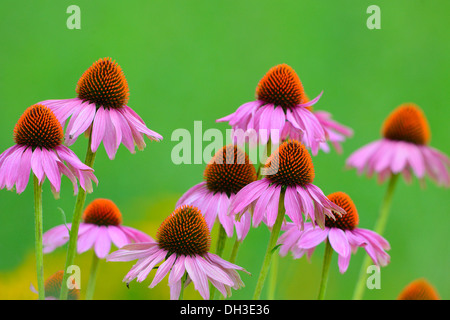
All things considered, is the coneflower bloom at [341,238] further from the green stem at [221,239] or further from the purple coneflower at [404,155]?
the purple coneflower at [404,155]

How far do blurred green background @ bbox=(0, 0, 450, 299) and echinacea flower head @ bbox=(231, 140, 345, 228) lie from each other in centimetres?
97

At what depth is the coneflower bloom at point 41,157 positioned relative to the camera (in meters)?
0.60

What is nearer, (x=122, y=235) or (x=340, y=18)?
(x=122, y=235)

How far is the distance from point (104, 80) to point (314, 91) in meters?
1.58

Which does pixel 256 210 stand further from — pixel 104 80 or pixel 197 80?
pixel 197 80

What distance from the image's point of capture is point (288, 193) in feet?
2.12

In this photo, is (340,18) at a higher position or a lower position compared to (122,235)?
higher

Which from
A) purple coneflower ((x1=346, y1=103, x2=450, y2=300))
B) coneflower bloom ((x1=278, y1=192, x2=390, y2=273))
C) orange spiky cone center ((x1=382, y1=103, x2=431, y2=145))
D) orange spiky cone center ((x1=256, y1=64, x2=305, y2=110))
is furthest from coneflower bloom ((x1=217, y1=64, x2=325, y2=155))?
orange spiky cone center ((x1=382, y1=103, x2=431, y2=145))

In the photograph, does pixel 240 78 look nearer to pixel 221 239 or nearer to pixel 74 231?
pixel 221 239

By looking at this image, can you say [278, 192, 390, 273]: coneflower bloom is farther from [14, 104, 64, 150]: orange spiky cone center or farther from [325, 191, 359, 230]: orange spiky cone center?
[14, 104, 64, 150]: orange spiky cone center

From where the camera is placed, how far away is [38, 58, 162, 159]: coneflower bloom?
0.66m

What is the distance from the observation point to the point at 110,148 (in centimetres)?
66
